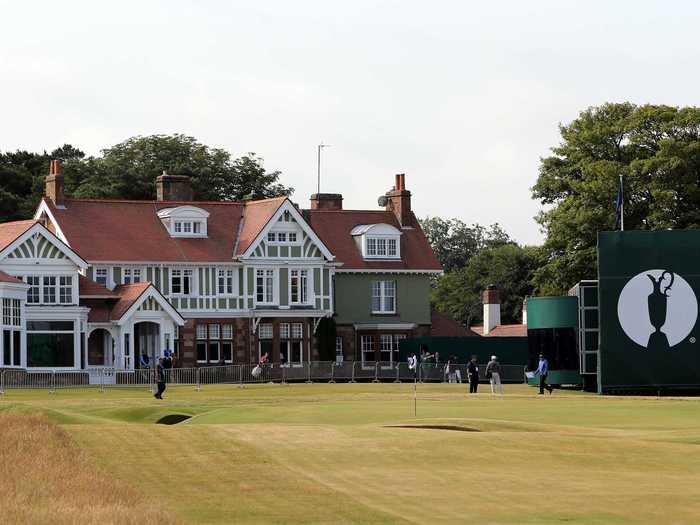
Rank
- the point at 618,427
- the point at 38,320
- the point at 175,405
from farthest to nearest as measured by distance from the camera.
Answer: the point at 38,320 → the point at 175,405 → the point at 618,427

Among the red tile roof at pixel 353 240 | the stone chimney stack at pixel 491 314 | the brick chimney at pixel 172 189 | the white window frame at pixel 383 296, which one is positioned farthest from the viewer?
the stone chimney stack at pixel 491 314

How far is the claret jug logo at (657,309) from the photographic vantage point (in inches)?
2621

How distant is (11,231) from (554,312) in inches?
1087

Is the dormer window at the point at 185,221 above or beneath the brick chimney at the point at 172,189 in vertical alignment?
beneath

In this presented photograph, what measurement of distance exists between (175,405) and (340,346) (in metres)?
38.9

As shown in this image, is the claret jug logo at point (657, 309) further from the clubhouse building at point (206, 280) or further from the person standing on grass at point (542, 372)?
the clubhouse building at point (206, 280)

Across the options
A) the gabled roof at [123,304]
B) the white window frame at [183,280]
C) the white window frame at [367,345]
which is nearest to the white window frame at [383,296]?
the white window frame at [367,345]

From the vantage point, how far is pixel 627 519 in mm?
25234

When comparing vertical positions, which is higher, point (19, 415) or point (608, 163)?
point (608, 163)

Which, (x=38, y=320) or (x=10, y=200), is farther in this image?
(x=10, y=200)

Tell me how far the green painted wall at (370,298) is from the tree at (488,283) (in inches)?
1513

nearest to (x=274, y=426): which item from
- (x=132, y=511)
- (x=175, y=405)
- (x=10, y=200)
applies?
(x=175, y=405)

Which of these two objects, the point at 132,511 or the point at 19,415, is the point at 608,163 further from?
the point at 132,511

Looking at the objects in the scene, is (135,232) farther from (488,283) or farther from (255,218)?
(488,283)
